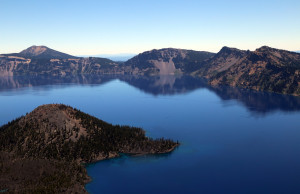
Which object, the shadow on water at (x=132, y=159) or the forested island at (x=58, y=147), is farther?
the shadow on water at (x=132, y=159)

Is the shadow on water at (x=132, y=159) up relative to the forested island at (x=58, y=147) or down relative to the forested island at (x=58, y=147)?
down

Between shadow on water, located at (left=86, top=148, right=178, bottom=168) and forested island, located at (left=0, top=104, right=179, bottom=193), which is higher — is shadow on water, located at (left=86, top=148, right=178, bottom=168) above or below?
below

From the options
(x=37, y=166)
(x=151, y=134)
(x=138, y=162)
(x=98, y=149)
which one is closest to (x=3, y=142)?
(x=37, y=166)

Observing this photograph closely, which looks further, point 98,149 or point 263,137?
point 263,137

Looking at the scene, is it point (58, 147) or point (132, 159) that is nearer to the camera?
point (58, 147)

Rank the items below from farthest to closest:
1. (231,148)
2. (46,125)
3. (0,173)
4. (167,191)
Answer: (231,148) < (46,125) < (0,173) < (167,191)

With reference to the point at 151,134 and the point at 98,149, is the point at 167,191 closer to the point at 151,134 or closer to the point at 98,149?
the point at 98,149

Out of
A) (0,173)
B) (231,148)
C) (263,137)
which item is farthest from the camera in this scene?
(263,137)

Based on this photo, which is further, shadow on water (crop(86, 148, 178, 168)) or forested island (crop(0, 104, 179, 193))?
shadow on water (crop(86, 148, 178, 168))
